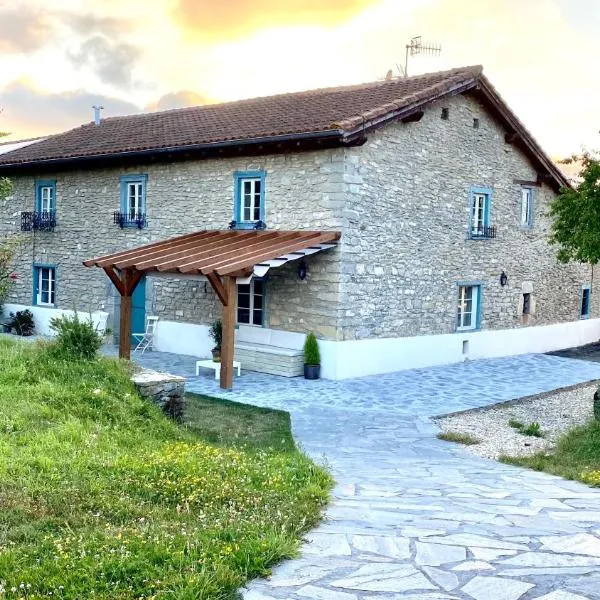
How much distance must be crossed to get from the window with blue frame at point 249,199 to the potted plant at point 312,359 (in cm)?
264

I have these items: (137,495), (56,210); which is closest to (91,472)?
(137,495)

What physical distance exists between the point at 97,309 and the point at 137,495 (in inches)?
532

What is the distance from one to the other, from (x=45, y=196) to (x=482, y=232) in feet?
37.6

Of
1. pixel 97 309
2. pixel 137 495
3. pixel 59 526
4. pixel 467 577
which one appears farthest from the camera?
pixel 97 309

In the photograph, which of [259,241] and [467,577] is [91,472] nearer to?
[467,577]

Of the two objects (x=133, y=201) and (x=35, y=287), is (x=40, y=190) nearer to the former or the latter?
(x=35, y=287)

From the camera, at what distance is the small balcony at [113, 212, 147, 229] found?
17047 mm

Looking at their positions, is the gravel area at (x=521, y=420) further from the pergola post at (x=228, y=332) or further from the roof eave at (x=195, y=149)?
the roof eave at (x=195, y=149)

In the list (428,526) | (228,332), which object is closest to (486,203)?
(228,332)

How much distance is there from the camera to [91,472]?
5855 millimetres

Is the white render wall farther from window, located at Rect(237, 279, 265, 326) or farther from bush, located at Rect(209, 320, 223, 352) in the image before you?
bush, located at Rect(209, 320, 223, 352)

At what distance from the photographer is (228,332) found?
40.5 ft

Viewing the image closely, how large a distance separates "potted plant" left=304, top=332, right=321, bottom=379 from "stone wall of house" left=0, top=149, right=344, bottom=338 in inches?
10.4

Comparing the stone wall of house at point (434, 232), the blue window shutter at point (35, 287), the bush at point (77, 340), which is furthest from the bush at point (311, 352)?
the blue window shutter at point (35, 287)
